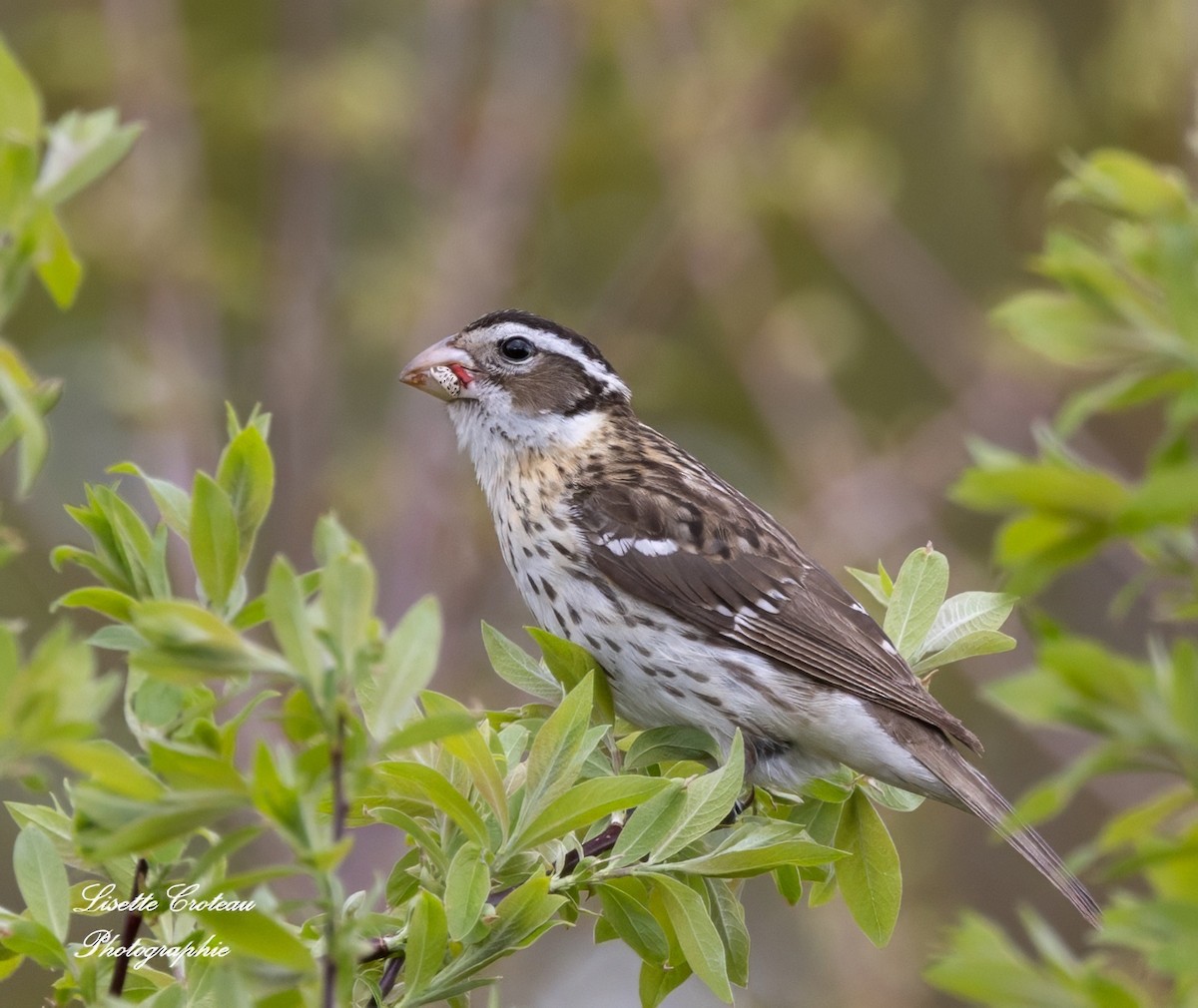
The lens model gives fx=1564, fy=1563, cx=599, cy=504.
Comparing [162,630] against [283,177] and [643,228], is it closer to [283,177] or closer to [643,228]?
[283,177]

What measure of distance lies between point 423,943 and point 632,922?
0.43 metres

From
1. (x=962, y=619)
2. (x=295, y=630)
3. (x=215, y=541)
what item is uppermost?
(x=295, y=630)

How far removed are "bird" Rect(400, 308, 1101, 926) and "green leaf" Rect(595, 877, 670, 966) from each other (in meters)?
1.13

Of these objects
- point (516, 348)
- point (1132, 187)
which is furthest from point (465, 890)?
point (516, 348)

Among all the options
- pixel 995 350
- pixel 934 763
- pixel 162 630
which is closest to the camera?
pixel 162 630

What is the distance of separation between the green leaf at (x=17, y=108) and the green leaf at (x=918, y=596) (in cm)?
194

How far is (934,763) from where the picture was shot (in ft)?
12.5

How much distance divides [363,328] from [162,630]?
766cm

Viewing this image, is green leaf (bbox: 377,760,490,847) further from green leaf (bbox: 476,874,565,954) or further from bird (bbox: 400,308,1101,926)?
bird (bbox: 400,308,1101,926)

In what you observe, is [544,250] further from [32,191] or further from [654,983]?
[32,191]

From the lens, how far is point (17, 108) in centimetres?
162

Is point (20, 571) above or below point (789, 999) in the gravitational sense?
above

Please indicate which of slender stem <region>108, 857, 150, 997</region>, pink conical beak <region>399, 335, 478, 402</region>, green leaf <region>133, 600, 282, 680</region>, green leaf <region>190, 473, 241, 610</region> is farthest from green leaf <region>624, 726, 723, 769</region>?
pink conical beak <region>399, 335, 478, 402</region>

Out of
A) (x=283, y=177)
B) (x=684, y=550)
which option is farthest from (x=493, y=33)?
(x=684, y=550)
